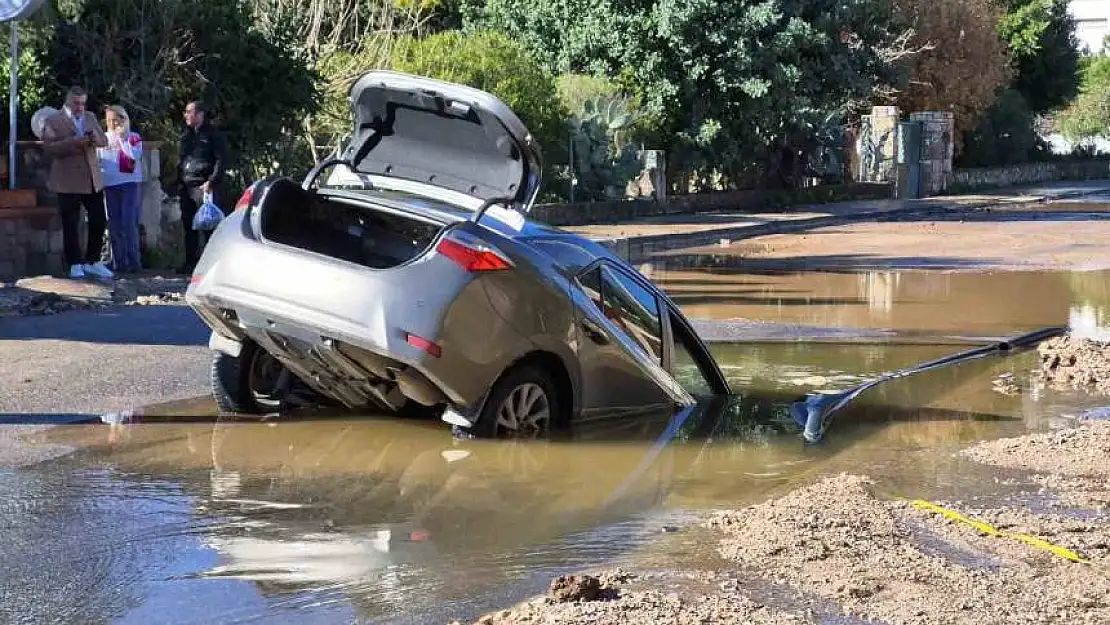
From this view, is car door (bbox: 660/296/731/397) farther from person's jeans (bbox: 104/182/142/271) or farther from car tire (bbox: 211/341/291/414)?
person's jeans (bbox: 104/182/142/271)

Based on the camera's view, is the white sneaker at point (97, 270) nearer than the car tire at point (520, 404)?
No

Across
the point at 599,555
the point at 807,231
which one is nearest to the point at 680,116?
the point at 807,231

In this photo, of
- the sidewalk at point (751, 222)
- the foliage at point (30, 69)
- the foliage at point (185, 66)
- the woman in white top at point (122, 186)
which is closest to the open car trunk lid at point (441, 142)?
the woman in white top at point (122, 186)

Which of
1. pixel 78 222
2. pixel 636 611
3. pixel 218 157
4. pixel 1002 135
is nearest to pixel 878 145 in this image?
pixel 1002 135

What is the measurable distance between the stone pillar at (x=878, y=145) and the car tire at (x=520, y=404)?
1337 inches

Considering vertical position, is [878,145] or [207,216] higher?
[878,145]

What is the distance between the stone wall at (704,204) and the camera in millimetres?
28031

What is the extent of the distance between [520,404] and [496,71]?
1815 centimetres

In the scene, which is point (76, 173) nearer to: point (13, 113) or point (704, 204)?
point (13, 113)

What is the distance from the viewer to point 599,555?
667 cm

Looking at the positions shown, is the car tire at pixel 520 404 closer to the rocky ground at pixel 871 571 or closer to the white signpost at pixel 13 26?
the rocky ground at pixel 871 571

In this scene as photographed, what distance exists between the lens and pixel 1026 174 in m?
53.0

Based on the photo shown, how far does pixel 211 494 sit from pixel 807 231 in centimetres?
2292

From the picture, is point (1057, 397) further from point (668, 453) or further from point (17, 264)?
point (17, 264)
